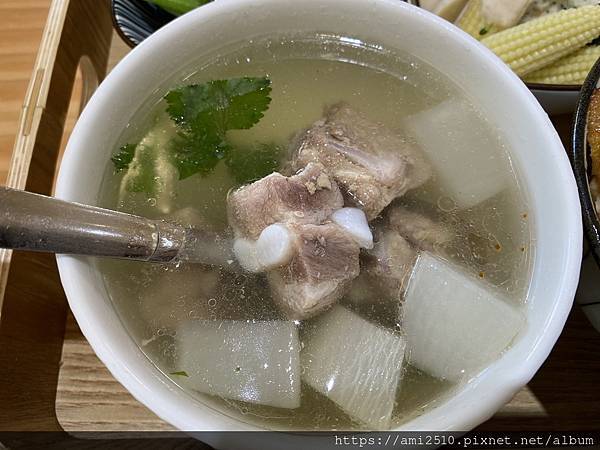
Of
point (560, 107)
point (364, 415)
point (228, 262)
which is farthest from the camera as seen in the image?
point (560, 107)

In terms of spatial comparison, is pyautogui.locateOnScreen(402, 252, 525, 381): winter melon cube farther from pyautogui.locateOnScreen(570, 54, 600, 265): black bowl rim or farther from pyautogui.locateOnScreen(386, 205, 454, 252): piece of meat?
pyautogui.locateOnScreen(570, 54, 600, 265): black bowl rim

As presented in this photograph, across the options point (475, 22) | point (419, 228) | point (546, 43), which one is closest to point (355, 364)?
point (419, 228)

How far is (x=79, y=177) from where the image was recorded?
3.26 ft

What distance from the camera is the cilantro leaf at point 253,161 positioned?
3.81ft

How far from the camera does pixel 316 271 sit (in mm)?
1010

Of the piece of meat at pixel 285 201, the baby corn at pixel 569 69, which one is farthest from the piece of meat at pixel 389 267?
the baby corn at pixel 569 69

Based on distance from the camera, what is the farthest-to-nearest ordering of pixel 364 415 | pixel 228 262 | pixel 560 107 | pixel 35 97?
pixel 560 107 < pixel 35 97 < pixel 228 262 < pixel 364 415

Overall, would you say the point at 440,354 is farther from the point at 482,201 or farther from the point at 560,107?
the point at 560,107

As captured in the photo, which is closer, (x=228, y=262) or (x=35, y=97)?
(x=228, y=262)

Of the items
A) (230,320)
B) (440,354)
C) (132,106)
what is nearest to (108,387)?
Result: (230,320)

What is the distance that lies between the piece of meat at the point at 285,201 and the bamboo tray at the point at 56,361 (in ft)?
1.55

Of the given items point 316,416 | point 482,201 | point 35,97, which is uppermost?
point 482,201

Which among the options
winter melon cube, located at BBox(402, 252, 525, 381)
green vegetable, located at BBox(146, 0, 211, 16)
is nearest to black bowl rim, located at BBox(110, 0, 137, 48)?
green vegetable, located at BBox(146, 0, 211, 16)

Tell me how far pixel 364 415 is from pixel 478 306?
11.3 inches
